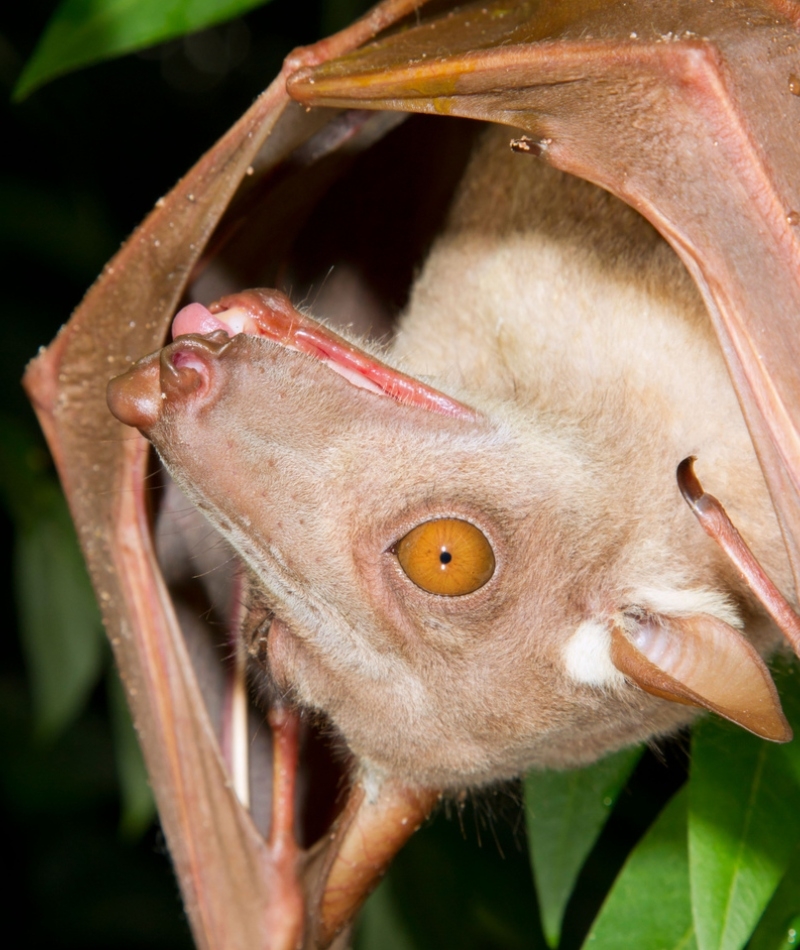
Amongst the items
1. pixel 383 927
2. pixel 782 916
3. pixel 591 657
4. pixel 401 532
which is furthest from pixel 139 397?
pixel 383 927

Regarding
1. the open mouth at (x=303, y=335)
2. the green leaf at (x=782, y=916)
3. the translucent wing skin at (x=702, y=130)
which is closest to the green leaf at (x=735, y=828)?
the green leaf at (x=782, y=916)

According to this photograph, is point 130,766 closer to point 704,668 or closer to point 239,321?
point 239,321

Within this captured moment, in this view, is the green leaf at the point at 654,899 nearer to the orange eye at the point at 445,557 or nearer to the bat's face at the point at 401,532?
the bat's face at the point at 401,532

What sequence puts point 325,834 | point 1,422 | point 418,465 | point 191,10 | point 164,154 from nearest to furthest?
point 418,465 < point 191,10 < point 325,834 < point 1,422 < point 164,154

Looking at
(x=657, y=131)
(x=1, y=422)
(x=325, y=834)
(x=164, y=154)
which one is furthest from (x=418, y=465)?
(x=164, y=154)

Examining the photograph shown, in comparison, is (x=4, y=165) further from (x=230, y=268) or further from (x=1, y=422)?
(x=230, y=268)

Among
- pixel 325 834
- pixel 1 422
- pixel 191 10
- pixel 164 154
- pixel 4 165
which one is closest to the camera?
pixel 191 10

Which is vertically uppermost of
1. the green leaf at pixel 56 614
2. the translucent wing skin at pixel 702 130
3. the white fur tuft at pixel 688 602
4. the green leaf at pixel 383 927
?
the translucent wing skin at pixel 702 130
